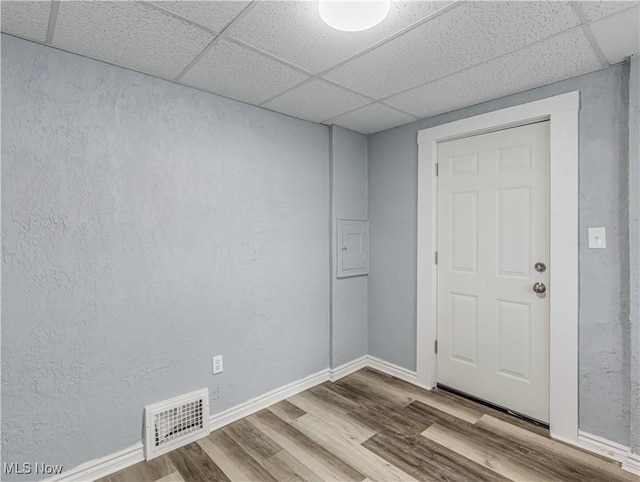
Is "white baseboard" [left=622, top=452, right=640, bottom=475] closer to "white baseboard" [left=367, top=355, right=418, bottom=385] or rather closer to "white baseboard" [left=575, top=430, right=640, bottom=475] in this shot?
"white baseboard" [left=575, top=430, right=640, bottom=475]

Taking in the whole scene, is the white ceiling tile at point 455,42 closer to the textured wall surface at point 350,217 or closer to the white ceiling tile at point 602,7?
the white ceiling tile at point 602,7

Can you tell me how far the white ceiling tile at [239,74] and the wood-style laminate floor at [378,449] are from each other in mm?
2318

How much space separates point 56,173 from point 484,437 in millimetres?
2968

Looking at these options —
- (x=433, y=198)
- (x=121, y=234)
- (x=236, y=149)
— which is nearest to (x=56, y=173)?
(x=121, y=234)

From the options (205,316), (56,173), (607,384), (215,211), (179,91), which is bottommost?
(607,384)

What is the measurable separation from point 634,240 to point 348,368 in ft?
7.63

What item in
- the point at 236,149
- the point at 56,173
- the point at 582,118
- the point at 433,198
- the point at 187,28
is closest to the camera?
the point at 187,28

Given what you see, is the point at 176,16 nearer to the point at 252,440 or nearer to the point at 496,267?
the point at 252,440

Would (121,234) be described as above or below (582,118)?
below

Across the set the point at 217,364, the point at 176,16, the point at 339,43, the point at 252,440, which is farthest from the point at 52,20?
the point at 252,440

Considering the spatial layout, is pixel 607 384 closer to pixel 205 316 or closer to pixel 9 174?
pixel 205 316

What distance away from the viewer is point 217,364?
7.66ft

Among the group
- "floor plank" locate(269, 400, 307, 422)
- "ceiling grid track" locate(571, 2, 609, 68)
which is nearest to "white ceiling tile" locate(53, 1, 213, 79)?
"ceiling grid track" locate(571, 2, 609, 68)

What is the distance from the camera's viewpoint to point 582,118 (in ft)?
6.78
